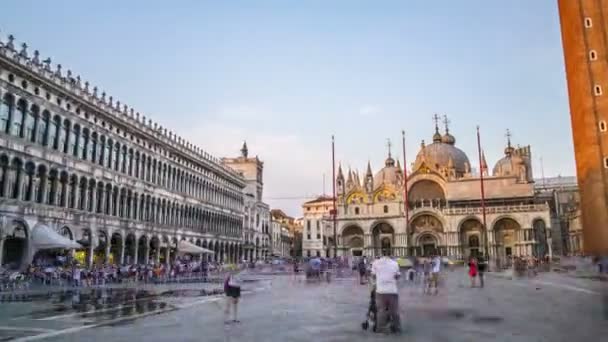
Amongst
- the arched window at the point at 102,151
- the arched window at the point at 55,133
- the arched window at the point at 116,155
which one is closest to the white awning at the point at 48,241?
the arched window at the point at 55,133

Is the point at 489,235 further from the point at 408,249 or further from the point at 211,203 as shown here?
the point at 211,203

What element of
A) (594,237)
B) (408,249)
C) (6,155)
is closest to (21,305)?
(6,155)

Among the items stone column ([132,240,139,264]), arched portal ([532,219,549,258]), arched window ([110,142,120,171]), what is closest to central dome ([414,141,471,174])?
arched portal ([532,219,549,258])

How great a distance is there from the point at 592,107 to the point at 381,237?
117 feet

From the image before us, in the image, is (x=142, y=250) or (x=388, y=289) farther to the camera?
(x=142, y=250)

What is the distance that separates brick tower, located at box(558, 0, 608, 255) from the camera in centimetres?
4581

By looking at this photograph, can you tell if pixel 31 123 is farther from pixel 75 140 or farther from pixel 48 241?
pixel 48 241

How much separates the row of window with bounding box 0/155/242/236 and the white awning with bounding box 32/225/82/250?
2.47 m

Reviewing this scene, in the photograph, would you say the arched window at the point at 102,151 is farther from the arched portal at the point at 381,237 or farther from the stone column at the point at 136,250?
the arched portal at the point at 381,237

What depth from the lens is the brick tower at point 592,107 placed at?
45812 millimetres

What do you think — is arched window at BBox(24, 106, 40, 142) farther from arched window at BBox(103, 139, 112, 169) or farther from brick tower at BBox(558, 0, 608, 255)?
brick tower at BBox(558, 0, 608, 255)

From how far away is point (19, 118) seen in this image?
98.6 feet

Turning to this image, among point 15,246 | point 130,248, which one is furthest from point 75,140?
point 130,248

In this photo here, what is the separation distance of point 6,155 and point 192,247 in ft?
65.4
